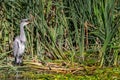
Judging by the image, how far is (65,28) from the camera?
27.2ft

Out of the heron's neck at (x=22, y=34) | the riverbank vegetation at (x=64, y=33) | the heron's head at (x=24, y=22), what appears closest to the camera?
the riverbank vegetation at (x=64, y=33)

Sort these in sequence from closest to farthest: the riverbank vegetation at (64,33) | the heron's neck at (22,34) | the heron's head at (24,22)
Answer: the riverbank vegetation at (64,33), the heron's head at (24,22), the heron's neck at (22,34)

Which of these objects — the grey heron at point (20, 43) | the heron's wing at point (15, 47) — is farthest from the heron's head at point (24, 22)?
the heron's wing at point (15, 47)

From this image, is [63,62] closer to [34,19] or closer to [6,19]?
[34,19]

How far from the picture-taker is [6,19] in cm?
Result: 843

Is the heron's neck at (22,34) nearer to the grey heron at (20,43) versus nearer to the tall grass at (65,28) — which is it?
the grey heron at (20,43)

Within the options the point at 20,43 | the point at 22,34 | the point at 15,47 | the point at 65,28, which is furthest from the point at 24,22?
the point at 65,28

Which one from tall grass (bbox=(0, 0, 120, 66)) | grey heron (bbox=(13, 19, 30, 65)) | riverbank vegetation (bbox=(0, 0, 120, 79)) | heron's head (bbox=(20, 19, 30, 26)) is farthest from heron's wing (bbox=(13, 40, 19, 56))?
heron's head (bbox=(20, 19, 30, 26))

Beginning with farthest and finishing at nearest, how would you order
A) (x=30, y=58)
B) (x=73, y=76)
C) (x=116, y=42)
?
(x=30, y=58)
(x=116, y=42)
(x=73, y=76)

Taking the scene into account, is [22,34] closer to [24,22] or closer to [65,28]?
[24,22]

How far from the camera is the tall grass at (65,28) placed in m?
7.51

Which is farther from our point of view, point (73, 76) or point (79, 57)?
point (79, 57)

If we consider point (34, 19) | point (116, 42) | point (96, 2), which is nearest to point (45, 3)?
point (34, 19)

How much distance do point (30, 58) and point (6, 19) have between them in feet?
3.51
